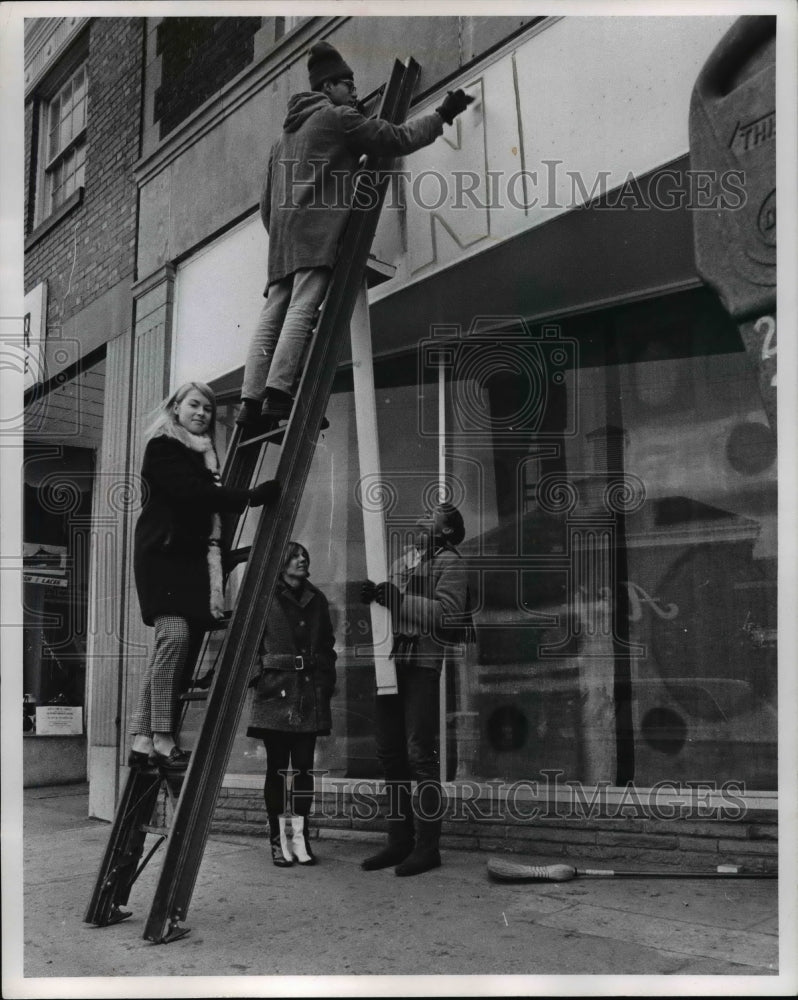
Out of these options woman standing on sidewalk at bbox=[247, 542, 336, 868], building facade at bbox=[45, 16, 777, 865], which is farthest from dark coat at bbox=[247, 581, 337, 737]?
building facade at bbox=[45, 16, 777, 865]

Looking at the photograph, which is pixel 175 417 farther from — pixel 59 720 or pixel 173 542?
pixel 59 720

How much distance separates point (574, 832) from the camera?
489 centimetres

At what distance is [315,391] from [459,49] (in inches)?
69.4

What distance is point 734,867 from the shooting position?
444cm

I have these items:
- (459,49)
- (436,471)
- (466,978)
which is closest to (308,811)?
(466,978)

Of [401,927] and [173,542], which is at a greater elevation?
[173,542]

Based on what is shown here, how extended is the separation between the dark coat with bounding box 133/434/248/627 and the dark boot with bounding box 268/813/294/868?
1208mm

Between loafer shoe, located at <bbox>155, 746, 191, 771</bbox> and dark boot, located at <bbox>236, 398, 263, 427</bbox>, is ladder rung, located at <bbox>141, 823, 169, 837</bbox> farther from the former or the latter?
dark boot, located at <bbox>236, 398, 263, 427</bbox>

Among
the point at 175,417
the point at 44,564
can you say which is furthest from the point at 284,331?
the point at 44,564

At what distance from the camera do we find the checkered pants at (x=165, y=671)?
4.29 m

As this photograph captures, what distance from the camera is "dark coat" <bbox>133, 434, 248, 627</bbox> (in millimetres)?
4320

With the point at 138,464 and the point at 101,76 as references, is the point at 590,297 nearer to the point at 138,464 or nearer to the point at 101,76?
the point at 138,464

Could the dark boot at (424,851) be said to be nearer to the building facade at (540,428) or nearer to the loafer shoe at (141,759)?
the building facade at (540,428)

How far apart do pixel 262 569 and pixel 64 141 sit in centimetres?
261
